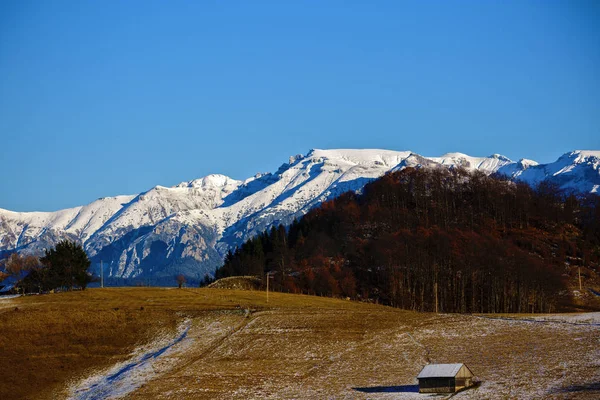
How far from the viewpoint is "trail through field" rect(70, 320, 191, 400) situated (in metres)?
81.8

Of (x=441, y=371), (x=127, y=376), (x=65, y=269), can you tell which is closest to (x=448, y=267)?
(x=65, y=269)

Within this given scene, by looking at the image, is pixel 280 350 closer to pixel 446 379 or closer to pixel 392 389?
pixel 392 389

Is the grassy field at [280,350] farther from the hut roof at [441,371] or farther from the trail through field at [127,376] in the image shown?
the hut roof at [441,371]

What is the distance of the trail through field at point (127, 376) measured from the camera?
81762 millimetres

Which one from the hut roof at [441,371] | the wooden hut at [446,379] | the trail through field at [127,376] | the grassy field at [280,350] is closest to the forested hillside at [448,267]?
the grassy field at [280,350]

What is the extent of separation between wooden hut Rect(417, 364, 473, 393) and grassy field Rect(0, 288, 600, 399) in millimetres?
1282

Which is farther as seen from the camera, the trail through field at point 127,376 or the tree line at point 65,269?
the tree line at point 65,269

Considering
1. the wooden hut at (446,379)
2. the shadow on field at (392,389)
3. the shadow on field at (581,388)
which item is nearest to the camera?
the shadow on field at (581,388)

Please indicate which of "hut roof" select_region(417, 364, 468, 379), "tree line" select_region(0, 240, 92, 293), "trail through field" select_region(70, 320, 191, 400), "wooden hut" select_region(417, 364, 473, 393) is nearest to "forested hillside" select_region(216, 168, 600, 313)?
"tree line" select_region(0, 240, 92, 293)

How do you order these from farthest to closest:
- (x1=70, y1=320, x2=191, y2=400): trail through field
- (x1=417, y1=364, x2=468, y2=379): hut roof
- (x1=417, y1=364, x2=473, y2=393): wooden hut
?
(x1=70, y1=320, x2=191, y2=400): trail through field
(x1=417, y1=364, x2=468, y2=379): hut roof
(x1=417, y1=364, x2=473, y2=393): wooden hut

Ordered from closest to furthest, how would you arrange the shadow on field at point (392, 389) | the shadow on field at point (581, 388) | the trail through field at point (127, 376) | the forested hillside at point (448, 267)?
1. the shadow on field at point (581, 388)
2. the shadow on field at point (392, 389)
3. the trail through field at point (127, 376)
4. the forested hillside at point (448, 267)

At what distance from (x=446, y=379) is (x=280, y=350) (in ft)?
85.2

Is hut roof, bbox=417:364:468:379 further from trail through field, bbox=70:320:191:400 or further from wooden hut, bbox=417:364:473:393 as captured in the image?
trail through field, bbox=70:320:191:400

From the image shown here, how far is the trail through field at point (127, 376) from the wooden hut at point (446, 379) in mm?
27720
